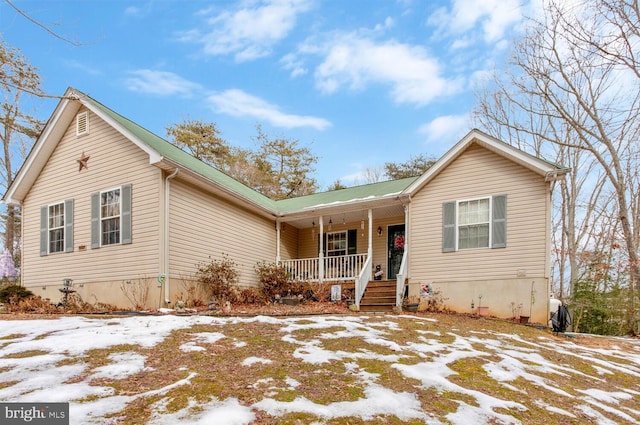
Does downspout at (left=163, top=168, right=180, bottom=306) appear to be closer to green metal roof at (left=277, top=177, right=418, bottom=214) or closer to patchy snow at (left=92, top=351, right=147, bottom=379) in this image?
patchy snow at (left=92, top=351, right=147, bottom=379)

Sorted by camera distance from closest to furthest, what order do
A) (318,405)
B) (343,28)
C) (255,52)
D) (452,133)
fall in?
1. (318,405)
2. (343,28)
3. (255,52)
4. (452,133)

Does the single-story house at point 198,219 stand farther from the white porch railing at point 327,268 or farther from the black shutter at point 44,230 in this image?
the white porch railing at point 327,268

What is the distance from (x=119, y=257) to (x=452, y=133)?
1875 cm

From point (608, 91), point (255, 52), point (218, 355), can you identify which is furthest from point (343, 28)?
point (218, 355)

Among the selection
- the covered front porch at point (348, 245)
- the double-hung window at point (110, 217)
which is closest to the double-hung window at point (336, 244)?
the covered front porch at point (348, 245)

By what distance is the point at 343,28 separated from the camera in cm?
1481

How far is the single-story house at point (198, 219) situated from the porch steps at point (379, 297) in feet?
0.20

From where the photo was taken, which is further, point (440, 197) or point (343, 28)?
point (343, 28)

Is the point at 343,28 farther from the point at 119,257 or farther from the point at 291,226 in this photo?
the point at 119,257

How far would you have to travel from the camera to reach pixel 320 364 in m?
4.73

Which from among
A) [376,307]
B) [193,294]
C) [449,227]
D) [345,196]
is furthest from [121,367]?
[345,196]

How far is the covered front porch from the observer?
12.3m

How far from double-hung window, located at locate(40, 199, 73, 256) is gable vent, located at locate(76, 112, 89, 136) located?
6.73 feet

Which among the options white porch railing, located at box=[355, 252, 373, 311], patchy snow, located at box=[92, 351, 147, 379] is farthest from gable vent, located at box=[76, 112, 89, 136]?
white porch railing, located at box=[355, 252, 373, 311]
